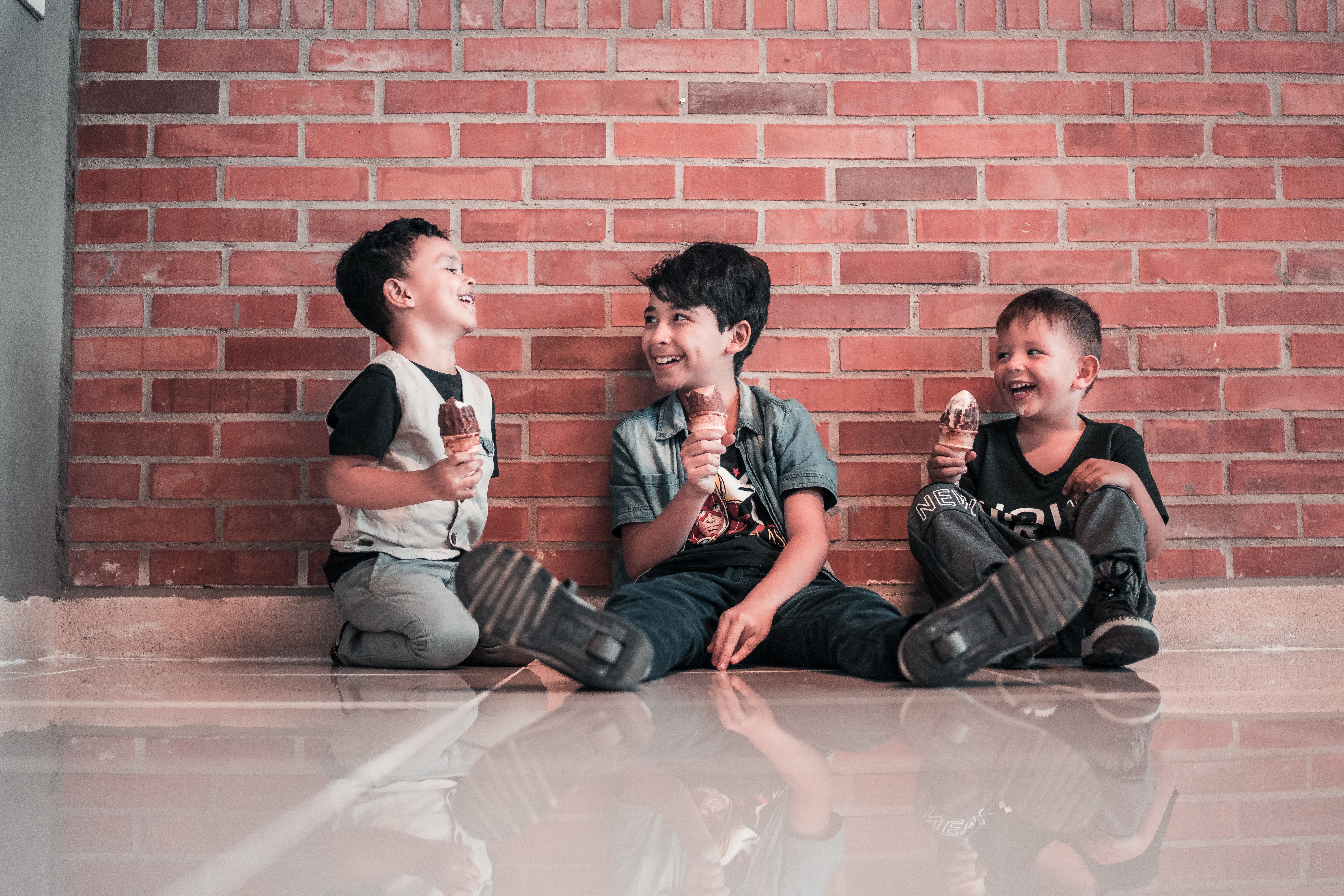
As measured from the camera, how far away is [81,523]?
2.17 m

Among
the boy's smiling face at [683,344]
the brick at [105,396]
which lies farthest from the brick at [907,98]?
the brick at [105,396]

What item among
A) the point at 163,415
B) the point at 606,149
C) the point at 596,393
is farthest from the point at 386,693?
the point at 606,149

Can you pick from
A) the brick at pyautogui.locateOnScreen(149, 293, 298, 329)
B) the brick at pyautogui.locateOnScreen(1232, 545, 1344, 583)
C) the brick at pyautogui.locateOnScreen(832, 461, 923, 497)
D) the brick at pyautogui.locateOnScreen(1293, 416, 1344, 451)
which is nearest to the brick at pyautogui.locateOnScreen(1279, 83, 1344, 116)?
the brick at pyautogui.locateOnScreen(1293, 416, 1344, 451)

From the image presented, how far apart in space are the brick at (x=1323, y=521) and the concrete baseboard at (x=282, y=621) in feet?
0.41

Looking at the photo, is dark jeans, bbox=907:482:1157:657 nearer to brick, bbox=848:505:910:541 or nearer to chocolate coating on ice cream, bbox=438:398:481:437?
brick, bbox=848:505:910:541

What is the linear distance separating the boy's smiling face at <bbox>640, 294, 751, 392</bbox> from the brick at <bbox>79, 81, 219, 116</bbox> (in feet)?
4.03

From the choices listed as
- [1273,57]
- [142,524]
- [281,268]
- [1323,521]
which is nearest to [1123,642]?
[1323,521]

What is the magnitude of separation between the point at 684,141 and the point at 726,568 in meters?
1.07

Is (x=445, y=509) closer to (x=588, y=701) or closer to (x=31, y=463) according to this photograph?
(x=588, y=701)

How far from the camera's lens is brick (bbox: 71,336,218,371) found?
220 cm

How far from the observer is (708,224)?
7.41 ft

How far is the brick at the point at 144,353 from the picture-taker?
7.22 feet

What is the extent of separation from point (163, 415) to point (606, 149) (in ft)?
4.06

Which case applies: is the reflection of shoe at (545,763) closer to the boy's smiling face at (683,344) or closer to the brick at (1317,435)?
the boy's smiling face at (683,344)
